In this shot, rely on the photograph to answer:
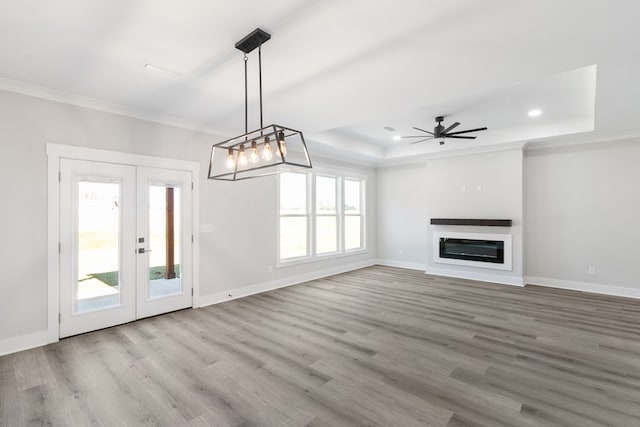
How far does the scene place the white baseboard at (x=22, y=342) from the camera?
3119mm

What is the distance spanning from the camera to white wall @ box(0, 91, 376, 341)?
10.5 feet

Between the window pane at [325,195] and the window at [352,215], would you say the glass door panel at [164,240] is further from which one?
the window at [352,215]

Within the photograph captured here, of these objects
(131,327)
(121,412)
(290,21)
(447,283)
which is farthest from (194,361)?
(447,283)

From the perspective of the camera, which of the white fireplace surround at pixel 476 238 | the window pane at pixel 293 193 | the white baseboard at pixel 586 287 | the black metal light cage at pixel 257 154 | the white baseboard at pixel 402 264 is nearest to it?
the black metal light cage at pixel 257 154

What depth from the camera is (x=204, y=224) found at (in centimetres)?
477

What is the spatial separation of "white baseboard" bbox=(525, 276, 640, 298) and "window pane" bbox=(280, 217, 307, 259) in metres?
4.72

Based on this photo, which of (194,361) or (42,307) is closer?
(194,361)

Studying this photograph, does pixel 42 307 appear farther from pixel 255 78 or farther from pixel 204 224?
pixel 255 78

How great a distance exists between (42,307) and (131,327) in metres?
0.94

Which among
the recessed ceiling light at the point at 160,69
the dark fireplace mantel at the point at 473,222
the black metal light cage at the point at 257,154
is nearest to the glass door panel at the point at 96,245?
the black metal light cage at the point at 257,154

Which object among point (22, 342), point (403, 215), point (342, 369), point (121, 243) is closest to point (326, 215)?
point (403, 215)

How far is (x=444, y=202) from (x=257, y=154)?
569 centimetres

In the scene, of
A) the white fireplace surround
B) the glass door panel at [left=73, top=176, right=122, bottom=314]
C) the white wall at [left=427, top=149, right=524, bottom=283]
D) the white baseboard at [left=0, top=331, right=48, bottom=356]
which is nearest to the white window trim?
the white wall at [left=427, top=149, right=524, bottom=283]

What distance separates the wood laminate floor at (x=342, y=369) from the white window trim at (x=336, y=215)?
1846 millimetres
